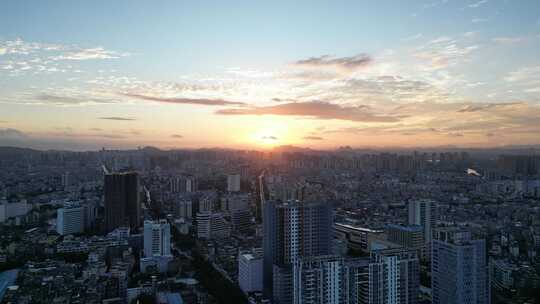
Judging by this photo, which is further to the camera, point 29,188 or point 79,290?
point 29,188

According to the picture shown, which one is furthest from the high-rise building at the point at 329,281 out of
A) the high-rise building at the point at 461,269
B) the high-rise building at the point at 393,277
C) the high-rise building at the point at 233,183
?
the high-rise building at the point at 233,183

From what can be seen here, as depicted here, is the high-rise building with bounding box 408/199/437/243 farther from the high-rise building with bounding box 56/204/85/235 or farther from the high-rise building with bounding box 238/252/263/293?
the high-rise building with bounding box 56/204/85/235

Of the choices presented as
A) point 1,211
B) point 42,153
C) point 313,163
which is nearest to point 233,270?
point 1,211

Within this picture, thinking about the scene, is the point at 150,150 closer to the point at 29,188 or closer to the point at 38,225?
the point at 29,188

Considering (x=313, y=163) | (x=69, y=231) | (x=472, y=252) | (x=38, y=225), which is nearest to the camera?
(x=472, y=252)

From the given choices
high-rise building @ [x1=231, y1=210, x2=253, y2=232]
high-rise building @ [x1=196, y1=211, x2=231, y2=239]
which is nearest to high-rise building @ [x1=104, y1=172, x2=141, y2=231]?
high-rise building @ [x1=196, y1=211, x2=231, y2=239]

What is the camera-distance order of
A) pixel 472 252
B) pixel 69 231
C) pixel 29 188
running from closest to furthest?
pixel 472 252 → pixel 69 231 → pixel 29 188
